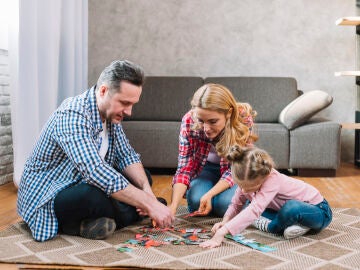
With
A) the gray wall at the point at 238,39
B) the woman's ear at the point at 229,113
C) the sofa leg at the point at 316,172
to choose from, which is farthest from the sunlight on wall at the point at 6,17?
the sofa leg at the point at 316,172

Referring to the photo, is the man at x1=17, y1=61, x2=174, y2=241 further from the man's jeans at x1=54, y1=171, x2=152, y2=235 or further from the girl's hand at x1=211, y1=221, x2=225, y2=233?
the girl's hand at x1=211, y1=221, x2=225, y2=233

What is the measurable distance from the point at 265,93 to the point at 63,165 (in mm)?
2713

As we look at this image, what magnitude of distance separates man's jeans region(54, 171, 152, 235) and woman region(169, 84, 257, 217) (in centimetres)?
33

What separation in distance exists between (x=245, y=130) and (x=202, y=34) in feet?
9.12

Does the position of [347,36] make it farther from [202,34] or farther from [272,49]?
[202,34]

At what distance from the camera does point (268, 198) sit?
79.1 inches

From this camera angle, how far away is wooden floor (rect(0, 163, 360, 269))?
8.73 feet

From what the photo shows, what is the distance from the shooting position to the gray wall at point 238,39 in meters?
4.79

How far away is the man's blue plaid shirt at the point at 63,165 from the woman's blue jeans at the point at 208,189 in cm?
64

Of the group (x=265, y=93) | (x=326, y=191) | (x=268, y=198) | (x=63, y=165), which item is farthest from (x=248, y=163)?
(x=265, y=93)

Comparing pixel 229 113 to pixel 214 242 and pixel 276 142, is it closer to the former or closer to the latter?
pixel 214 242

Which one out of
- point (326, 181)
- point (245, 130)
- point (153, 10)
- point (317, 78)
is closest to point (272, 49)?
point (317, 78)

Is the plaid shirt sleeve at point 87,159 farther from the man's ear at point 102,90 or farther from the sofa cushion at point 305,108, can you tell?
the sofa cushion at point 305,108

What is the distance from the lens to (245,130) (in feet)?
7.52
